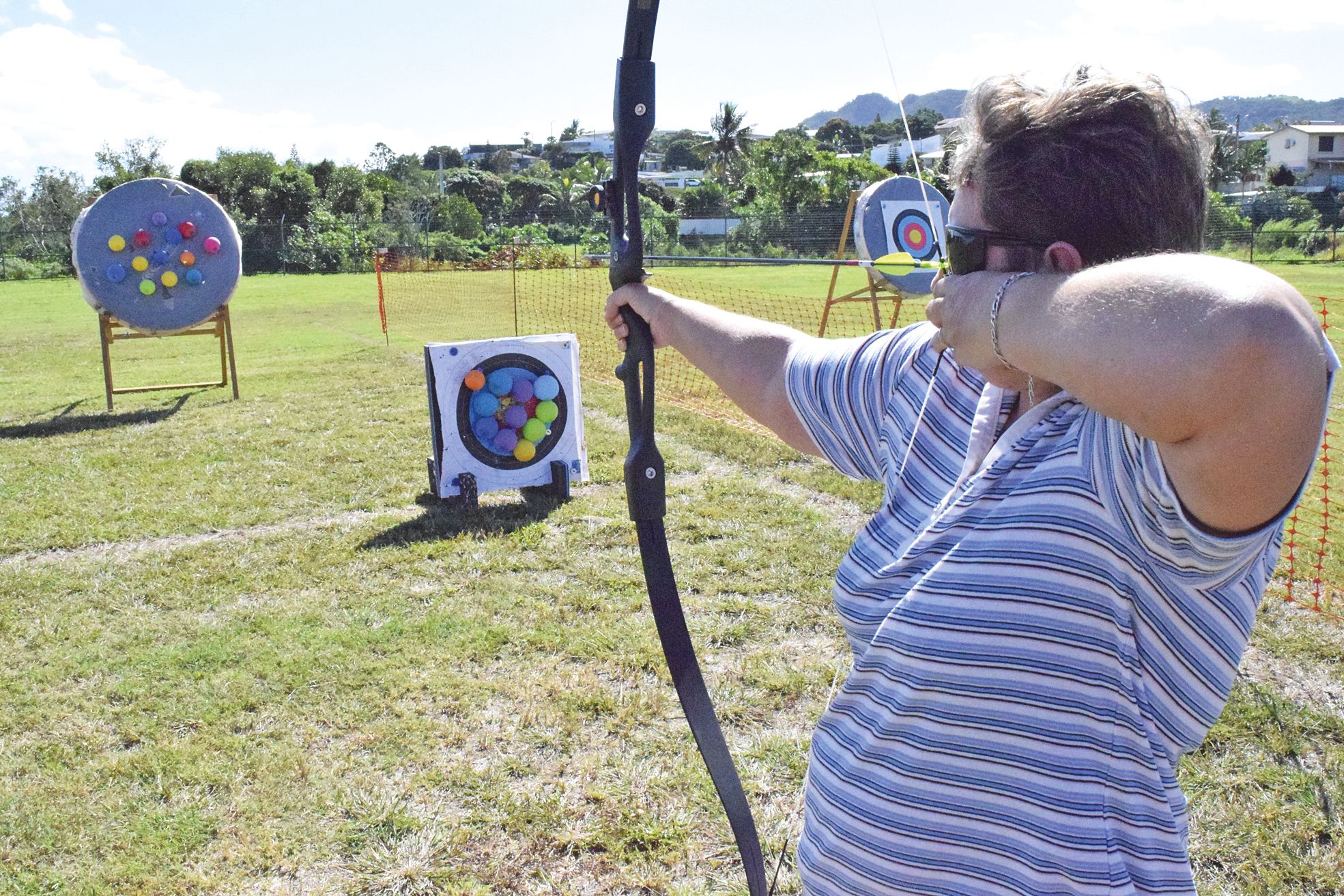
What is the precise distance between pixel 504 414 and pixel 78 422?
423cm

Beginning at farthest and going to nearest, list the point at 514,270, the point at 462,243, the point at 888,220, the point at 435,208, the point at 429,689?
the point at 435,208, the point at 462,243, the point at 514,270, the point at 888,220, the point at 429,689

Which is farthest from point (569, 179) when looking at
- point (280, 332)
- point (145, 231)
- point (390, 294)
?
point (145, 231)

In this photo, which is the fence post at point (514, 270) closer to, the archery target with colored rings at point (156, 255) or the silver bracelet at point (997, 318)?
the archery target with colored rings at point (156, 255)

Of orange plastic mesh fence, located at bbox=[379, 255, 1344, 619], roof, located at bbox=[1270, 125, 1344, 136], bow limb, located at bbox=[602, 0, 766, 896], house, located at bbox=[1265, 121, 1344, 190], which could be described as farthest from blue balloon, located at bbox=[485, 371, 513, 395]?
roof, located at bbox=[1270, 125, 1344, 136]

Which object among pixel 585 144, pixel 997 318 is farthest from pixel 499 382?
pixel 585 144

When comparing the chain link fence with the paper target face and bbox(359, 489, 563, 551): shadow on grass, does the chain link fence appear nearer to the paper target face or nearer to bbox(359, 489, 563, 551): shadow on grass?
the paper target face

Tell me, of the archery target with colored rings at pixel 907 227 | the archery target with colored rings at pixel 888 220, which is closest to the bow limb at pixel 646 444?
the archery target with colored rings at pixel 888 220

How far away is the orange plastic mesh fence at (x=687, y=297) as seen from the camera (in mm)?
4121

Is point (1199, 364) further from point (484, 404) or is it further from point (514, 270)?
point (514, 270)

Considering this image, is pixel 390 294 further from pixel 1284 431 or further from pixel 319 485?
pixel 1284 431

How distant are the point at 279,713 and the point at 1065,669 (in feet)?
8.35

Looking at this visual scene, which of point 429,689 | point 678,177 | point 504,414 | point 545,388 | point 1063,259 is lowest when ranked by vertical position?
point 429,689

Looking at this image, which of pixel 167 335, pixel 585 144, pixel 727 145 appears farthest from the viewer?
pixel 585 144

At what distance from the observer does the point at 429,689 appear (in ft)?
10.0
